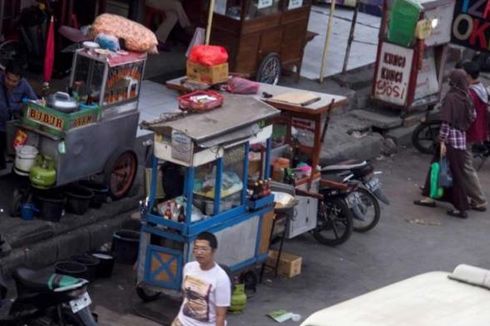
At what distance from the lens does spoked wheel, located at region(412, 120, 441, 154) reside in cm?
1766

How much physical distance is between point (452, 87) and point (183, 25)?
533 centimetres

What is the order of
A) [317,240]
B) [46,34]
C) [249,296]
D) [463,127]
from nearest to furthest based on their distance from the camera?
[249,296] < [317,240] < [463,127] < [46,34]

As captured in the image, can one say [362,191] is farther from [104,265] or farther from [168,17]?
[168,17]

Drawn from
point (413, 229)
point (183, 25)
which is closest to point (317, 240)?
point (413, 229)

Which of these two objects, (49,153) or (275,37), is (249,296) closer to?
(49,153)

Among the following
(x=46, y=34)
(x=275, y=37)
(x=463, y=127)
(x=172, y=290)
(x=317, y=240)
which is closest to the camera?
(x=172, y=290)

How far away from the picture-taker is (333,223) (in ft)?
45.4

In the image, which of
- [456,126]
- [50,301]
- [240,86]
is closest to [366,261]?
[456,126]

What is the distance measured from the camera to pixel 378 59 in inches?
718

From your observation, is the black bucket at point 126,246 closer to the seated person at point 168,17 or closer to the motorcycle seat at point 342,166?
the motorcycle seat at point 342,166

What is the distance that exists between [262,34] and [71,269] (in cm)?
698

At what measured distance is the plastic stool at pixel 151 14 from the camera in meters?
19.2

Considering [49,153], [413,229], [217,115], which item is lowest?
[413,229]

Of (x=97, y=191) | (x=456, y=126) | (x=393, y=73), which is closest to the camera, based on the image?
(x=97, y=191)
